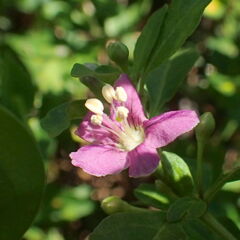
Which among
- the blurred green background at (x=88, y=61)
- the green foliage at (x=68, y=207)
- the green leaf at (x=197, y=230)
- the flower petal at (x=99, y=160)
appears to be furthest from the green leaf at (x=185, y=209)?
the green foliage at (x=68, y=207)

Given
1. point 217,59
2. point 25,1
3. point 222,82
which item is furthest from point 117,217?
point 25,1

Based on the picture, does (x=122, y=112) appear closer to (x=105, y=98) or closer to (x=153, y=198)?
(x=105, y=98)

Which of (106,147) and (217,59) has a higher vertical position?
(106,147)

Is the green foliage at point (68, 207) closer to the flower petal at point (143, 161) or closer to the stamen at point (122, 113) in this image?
the stamen at point (122, 113)

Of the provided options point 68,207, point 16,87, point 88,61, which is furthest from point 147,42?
point 88,61

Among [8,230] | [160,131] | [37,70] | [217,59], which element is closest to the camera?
[160,131]

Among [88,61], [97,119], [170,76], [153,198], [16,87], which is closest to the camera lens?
[97,119]

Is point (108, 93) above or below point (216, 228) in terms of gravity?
above

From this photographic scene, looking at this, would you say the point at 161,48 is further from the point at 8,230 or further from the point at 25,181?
the point at 8,230
